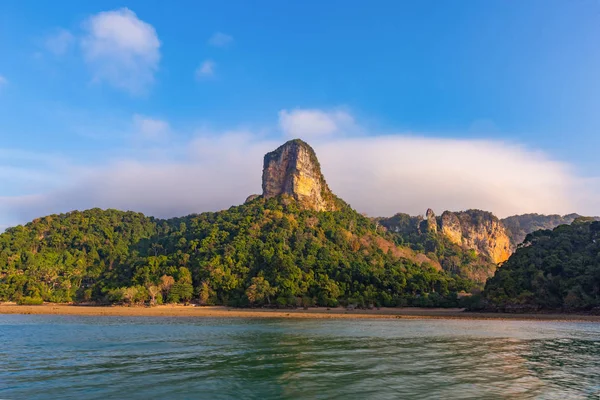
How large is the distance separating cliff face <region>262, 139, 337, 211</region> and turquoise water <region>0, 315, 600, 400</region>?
133989mm

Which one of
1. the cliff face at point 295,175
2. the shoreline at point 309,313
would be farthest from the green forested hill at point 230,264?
the cliff face at point 295,175

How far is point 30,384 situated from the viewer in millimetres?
18578

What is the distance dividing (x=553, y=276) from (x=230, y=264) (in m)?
75.0

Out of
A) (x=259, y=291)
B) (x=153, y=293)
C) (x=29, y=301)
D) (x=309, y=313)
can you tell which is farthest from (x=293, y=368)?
(x=29, y=301)

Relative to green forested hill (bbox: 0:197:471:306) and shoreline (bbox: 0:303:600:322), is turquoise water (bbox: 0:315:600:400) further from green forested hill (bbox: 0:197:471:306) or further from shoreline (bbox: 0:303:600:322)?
green forested hill (bbox: 0:197:471:306)

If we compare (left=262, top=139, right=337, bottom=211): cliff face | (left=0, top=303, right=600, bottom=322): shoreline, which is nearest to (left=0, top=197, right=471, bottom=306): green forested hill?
(left=0, top=303, right=600, bottom=322): shoreline

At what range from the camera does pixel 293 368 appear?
2347 cm

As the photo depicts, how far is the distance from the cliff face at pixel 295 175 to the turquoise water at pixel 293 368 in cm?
13399

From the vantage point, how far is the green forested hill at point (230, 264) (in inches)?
3846

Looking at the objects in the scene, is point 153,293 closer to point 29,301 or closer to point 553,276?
point 29,301

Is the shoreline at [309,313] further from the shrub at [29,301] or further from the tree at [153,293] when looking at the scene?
the shrub at [29,301]

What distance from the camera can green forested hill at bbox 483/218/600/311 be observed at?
→ 75312mm

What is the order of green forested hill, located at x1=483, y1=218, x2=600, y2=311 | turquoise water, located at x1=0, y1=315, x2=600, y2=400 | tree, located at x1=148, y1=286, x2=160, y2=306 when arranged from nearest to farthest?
turquoise water, located at x1=0, y1=315, x2=600, y2=400
green forested hill, located at x1=483, y1=218, x2=600, y2=311
tree, located at x1=148, y1=286, x2=160, y2=306

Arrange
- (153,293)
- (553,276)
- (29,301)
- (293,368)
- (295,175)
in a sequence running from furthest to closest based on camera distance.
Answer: (295,175), (29,301), (153,293), (553,276), (293,368)
